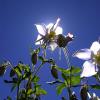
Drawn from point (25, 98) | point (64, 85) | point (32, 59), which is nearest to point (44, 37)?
point (32, 59)

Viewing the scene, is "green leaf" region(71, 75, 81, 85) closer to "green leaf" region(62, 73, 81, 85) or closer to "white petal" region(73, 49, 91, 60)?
"green leaf" region(62, 73, 81, 85)

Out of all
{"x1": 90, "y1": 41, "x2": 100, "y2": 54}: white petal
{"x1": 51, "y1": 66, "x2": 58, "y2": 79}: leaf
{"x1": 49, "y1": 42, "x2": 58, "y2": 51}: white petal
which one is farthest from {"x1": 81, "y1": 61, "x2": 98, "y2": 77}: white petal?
{"x1": 49, "y1": 42, "x2": 58, "y2": 51}: white petal

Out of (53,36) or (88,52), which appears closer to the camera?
(88,52)

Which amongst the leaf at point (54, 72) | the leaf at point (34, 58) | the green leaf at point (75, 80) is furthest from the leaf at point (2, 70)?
the green leaf at point (75, 80)

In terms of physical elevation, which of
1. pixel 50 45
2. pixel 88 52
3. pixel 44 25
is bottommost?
pixel 88 52

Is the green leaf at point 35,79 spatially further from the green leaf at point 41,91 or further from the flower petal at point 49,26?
the flower petal at point 49,26

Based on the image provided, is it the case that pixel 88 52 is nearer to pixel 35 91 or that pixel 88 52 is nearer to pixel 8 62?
pixel 35 91

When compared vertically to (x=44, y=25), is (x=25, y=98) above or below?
below
